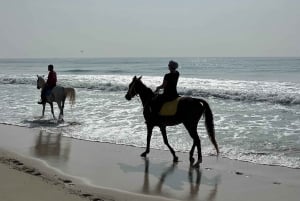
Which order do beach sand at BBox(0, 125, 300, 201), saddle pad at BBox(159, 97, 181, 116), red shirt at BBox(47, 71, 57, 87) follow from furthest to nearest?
red shirt at BBox(47, 71, 57, 87), saddle pad at BBox(159, 97, 181, 116), beach sand at BBox(0, 125, 300, 201)

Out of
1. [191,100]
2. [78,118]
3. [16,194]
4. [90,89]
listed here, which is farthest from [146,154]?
[90,89]

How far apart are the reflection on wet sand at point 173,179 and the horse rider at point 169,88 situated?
4.16ft

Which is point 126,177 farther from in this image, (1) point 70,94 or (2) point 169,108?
(1) point 70,94

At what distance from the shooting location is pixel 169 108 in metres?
9.20

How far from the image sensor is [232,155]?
946 cm

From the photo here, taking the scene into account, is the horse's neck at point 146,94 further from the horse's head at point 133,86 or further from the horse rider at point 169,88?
the horse rider at point 169,88

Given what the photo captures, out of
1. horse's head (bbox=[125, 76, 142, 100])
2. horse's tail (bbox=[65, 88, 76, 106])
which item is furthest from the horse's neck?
horse's tail (bbox=[65, 88, 76, 106])

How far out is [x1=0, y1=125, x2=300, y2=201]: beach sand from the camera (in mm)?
6465

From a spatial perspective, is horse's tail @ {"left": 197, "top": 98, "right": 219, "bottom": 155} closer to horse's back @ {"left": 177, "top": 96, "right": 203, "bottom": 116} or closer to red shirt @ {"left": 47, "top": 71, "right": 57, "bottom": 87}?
horse's back @ {"left": 177, "top": 96, "right": 203, "bottom": 116}

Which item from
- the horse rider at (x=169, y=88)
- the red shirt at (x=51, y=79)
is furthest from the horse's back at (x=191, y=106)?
the red shirt at (x=51, y=79)

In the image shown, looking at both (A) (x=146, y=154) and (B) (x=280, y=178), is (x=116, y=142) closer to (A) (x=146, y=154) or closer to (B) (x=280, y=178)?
(A) (x=146, y=154)

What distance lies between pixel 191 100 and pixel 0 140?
549 cm

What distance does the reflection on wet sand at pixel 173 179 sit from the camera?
680 cm

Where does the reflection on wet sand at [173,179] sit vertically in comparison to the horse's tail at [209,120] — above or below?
below
